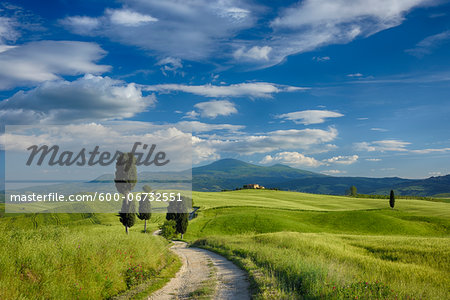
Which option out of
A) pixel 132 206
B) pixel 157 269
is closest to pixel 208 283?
pixel 157 269

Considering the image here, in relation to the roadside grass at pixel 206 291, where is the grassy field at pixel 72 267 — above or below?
above

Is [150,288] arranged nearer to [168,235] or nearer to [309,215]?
[168,235]

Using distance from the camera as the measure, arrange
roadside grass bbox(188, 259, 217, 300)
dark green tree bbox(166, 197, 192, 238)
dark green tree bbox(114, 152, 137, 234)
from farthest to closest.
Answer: dark green tree bbox(166, 197, 192, 238) < dark green tree bbox(114, 152, 137, 234) < roadside grass bbox(188, 259, 217, 300)

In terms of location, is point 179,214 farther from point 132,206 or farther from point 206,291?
point 206,291

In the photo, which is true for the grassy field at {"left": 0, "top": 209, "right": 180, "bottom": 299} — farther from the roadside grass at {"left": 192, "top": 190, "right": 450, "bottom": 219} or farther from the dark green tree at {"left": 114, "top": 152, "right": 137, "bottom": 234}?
the roadside grass at {"left": 192, "top": 190, "right": 450, "bottom": 219}

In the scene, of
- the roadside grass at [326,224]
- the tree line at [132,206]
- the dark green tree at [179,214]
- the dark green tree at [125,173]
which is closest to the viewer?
the dark green tree at [125,173]

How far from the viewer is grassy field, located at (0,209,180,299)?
1023cm

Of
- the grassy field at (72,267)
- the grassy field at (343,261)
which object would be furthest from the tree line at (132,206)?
the grassy field at (72,267)

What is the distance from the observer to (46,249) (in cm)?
1193

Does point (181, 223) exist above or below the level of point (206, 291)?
below

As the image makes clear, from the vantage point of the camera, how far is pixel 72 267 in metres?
Answer: 12.3

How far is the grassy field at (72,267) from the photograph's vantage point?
10.2 metres

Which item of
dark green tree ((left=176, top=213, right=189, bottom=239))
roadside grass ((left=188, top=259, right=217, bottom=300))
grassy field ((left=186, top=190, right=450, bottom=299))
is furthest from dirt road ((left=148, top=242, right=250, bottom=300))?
dark green tree ((left=176, top=213, right=189, bottom=239))

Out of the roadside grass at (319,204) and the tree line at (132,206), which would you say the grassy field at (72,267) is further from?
the roadside grass at (319,204)
